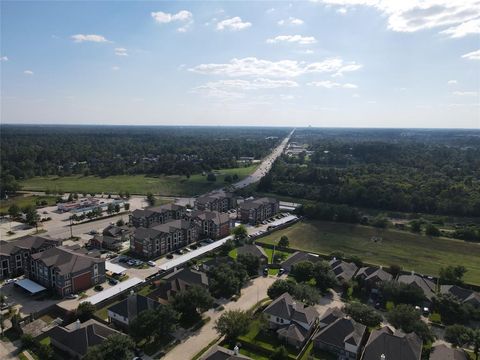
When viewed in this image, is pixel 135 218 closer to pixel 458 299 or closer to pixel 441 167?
pixel 458 299

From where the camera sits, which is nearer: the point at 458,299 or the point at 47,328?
the point at 47,328

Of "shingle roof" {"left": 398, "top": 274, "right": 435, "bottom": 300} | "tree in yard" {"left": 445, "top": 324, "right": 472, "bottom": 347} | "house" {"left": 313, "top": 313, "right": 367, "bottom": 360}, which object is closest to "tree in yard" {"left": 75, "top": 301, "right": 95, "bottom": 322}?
"house" {"left": 313, "top": 313, "right": 367, "bottom": 360}

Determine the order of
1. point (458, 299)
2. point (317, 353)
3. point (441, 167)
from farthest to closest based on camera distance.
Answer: point (441, 167)
point (458, 299)
point (317, 353)

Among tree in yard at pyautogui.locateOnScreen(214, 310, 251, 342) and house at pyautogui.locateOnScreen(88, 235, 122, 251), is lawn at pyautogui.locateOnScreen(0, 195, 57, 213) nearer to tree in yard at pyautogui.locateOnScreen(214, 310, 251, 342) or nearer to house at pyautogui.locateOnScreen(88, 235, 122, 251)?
house at pyautogui.locateOnScreen(88, 235, 122, 251)

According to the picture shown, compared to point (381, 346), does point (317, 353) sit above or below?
below

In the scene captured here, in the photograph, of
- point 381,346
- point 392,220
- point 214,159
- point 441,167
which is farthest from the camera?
point 214,159

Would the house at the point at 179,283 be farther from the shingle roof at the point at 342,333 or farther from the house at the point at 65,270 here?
the shingle roof at the point at 342,333

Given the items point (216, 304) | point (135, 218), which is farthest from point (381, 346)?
point (135, 218)

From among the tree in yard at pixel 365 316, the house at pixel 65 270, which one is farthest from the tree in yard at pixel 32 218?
the tree in yard at pixel 365 316
